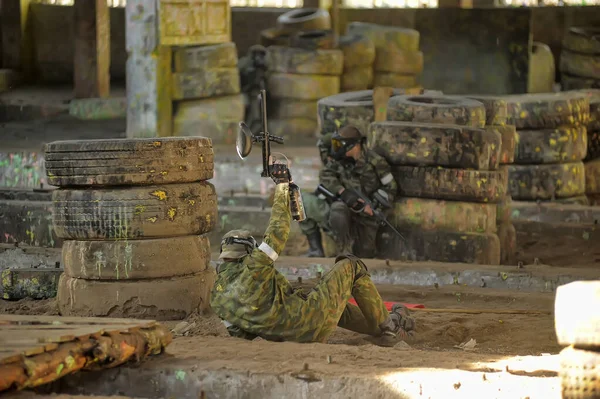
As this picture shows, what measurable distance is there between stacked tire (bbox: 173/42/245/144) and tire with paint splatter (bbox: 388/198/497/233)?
5411 mm

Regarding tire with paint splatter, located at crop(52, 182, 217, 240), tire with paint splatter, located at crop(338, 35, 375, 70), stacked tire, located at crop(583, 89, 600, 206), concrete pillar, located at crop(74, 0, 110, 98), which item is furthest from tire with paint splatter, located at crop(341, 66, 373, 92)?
tire with paint splatter, located at crop(52, 182, 217, 240)

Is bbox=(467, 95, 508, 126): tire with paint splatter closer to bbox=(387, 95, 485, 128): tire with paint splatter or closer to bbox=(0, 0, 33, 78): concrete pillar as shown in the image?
bbox=(387, 95, 485, 128): tire with paint splatter

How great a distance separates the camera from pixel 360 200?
10195mm

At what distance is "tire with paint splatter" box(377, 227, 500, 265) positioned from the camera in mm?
9820

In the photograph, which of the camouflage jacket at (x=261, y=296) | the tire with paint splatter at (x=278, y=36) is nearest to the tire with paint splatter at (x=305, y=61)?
the tire with paint splatter at (x=278, y=36)

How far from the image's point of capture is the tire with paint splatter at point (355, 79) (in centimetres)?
1786

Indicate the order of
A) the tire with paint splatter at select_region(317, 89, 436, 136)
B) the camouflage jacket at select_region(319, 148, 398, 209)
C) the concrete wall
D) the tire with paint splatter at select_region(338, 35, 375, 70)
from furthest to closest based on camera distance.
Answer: the concrete wall → the tire with paint splatter at select_region(338, 35, 375, 70) → the tire with paint splatter at select_region(317, 89, 436, 136) → the camouflage jacket at select_region(319, 148, 398, 209)

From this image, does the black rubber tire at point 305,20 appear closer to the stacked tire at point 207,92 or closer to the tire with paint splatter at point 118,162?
the stacked tire at point 207,92

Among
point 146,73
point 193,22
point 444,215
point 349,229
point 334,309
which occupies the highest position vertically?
point 193,22

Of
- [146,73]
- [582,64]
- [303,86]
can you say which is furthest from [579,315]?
[582,64]

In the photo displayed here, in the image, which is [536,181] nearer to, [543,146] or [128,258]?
[543,146]

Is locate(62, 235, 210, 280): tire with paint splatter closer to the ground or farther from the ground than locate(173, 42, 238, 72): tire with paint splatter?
closer to the ground

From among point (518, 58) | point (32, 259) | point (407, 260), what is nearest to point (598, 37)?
point (518, 58)

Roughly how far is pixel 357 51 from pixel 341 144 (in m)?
7.81
